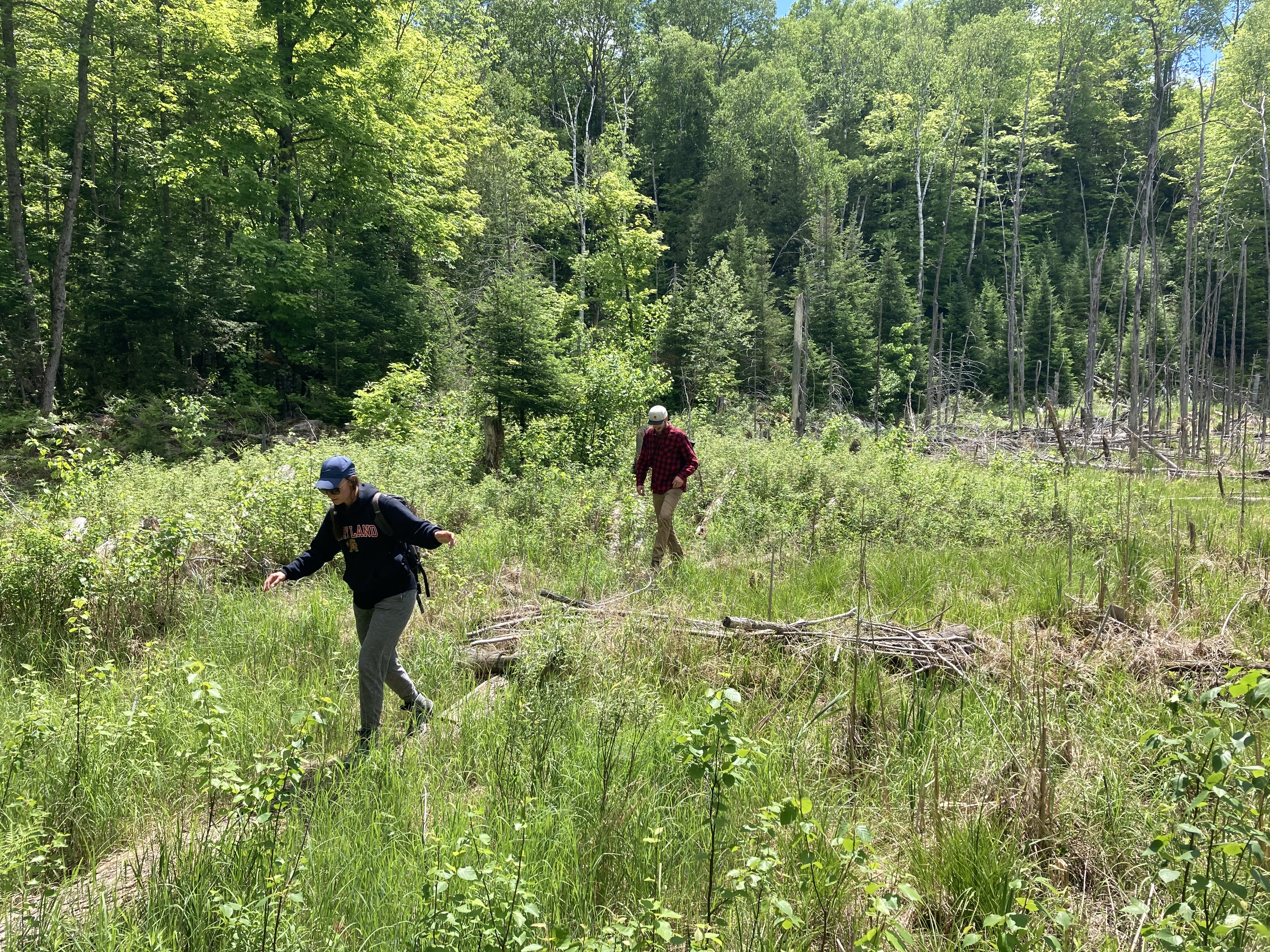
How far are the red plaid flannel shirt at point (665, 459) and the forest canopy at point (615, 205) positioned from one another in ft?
19.3

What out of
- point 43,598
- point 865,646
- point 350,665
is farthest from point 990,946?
point 43,598

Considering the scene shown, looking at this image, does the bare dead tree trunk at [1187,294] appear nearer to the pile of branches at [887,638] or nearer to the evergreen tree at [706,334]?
the evergreen tree at [706,334]

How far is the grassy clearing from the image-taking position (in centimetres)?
264

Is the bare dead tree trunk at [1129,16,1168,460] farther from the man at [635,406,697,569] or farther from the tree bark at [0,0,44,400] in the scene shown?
the tree bark at [0,0,44,400]

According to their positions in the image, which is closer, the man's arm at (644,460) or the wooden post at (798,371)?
the man's arm at (644,460)

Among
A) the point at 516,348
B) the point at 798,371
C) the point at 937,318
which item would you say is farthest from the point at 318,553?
the point at 937,318

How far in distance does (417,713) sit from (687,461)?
14.7 feet

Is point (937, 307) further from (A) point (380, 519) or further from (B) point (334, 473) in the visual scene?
(B) point (334, 473)

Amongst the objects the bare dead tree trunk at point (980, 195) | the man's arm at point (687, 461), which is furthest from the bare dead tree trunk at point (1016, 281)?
the man's arm at point (687, 461)

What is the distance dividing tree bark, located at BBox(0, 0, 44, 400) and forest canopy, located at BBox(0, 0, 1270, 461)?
0.30ft

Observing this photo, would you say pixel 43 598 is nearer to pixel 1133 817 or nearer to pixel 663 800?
pixel 663 800

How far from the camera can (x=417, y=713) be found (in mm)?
4422

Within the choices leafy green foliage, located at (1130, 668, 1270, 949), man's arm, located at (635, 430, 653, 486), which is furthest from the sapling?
man's arm, located at (635, 430, 653, 486)

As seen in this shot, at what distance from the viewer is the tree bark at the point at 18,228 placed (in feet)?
48.9
